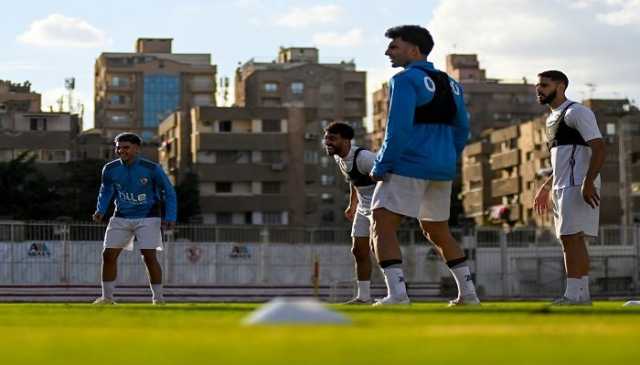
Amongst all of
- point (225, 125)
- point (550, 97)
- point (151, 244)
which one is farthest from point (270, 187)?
point (550, 97)

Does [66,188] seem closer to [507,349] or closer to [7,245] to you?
[7,245]

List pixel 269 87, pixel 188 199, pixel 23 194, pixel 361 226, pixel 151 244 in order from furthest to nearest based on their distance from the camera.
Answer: pixel 269 87 → pixel 188 199 → pixel 23 194 → pixel 151 244 → pixel 361 226

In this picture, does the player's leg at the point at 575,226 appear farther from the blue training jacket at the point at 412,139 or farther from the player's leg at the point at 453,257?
the blue training jacket at the point at 412,139

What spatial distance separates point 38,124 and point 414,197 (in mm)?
108671

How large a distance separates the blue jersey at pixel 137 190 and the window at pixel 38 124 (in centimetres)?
10187

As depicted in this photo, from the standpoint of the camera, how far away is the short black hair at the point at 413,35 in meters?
13.0

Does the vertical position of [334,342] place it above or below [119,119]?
below

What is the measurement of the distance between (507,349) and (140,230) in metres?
11.6

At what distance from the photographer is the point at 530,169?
13550cm

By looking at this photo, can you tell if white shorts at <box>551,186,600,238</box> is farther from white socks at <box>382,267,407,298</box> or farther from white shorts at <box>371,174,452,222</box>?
white socks at <box>382,267,407,298</box>

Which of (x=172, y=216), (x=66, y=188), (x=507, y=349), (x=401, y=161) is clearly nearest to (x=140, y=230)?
(x=172, y=216)

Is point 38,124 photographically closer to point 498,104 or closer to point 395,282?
point 498,104

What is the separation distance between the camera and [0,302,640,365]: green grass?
18.4ft

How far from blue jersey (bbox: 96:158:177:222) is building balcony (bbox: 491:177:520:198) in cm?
12233
